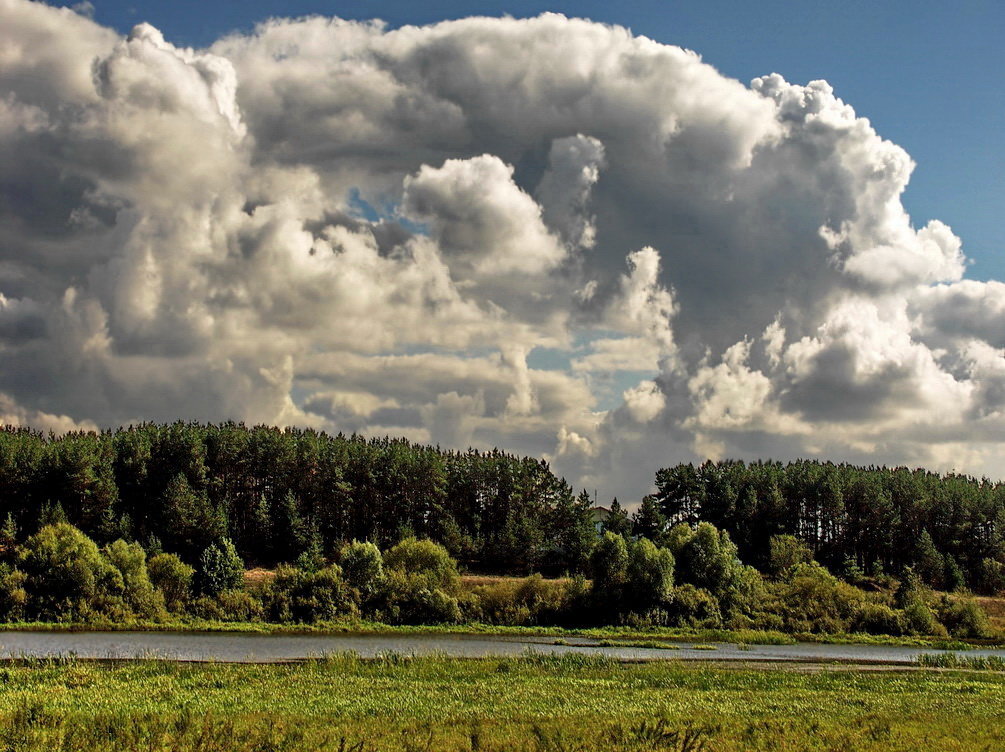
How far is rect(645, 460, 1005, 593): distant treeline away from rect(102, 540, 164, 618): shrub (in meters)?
88.6

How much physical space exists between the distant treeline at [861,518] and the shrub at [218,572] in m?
78.2

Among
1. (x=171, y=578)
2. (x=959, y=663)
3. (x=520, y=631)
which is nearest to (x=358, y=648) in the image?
(x=520, y=631)

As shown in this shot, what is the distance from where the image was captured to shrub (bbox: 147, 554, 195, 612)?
360ft

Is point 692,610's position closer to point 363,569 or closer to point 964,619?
point 964,619

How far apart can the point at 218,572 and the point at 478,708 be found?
79713mm

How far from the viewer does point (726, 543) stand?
126438 millimetres

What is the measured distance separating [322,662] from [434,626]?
165 feet

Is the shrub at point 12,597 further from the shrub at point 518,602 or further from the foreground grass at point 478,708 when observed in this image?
the foreground grass at point 478,708

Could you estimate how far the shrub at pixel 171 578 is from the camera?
4321 inches

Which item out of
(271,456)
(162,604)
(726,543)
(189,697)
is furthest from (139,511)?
(189,697)

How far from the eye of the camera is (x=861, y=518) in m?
166

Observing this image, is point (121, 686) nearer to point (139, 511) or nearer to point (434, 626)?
point (434, 626)

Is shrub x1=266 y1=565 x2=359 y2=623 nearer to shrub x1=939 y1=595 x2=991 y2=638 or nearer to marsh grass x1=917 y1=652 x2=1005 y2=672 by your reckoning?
marsh grass x1=917 y1=652 x2=1005 y2=672

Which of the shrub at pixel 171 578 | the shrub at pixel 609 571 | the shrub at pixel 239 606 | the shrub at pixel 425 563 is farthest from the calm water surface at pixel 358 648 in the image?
the shrub at pixel 171 578
